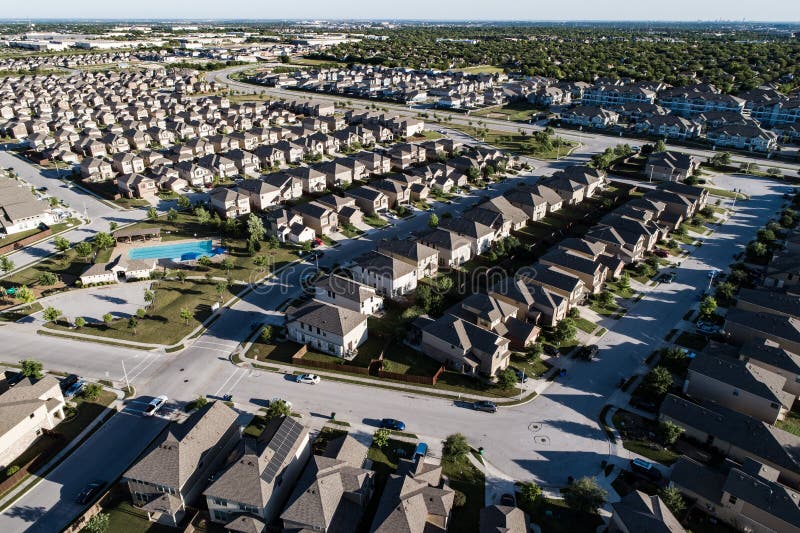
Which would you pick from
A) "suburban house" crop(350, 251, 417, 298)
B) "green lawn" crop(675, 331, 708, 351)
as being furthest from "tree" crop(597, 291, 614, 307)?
"suburban house" crop(350, 251, 417, 298)

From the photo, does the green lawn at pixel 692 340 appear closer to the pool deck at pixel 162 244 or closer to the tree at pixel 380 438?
the tree at pixel 380 438

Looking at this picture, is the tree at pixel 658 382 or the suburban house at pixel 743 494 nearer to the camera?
the suburban house at pixel 743 494

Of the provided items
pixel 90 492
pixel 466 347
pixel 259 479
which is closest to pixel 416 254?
pixel 466 347

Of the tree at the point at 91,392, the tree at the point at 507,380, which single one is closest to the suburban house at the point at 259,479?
the tree at the point at 91,392

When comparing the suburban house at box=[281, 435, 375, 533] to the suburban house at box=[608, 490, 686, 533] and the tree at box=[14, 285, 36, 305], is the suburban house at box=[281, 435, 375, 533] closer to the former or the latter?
the suburban house at box=[608, 490, 686, 533]

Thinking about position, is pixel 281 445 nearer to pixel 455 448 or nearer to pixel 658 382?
pixel 455 448

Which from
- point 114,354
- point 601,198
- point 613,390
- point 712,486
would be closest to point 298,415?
point 114,354
